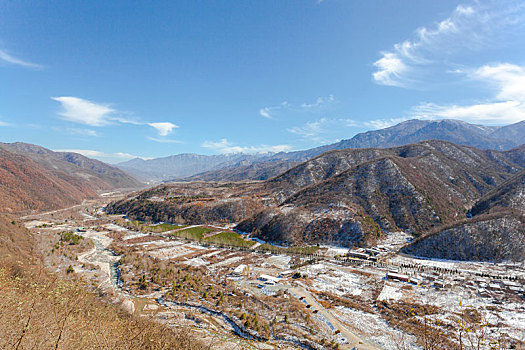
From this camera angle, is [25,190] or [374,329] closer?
[374,329]

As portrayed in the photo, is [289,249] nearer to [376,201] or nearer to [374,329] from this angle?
[374,329]

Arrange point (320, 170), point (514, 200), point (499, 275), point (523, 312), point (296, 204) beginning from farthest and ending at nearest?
point (320, 170) → point (296, 204) → point (514, 200) → point (499, 275) → point (523, 312)

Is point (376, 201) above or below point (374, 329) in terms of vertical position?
above

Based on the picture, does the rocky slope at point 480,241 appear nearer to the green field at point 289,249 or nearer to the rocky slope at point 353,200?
the rocky slope at point 353,200

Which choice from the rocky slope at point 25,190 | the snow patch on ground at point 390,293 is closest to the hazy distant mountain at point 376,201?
the snow patch on ground at point 390,293

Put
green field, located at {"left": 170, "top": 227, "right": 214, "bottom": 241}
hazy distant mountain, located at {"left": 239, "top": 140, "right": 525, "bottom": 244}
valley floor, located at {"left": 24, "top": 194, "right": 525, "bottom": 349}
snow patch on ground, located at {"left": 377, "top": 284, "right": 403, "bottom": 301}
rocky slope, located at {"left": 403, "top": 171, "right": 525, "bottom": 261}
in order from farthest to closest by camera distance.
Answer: green field, located at {"left": 170, "top": 227, "right": 214, "bottom": 241}
hazy distant mountain, located at {"left": 239, "top": 140, "right": 525, "bottom": 244}
rocky slope, located at {"left": 403, "top": 171, "right": 525, "bottom": 261}
snow patch on ground, located at {"left": 377, "top": 284, "right": 403, "bottom": 301}
valley floor, located at {"left": 24, "top": 194, "right": 525, "bottom": 349}

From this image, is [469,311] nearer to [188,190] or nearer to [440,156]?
[440,156]

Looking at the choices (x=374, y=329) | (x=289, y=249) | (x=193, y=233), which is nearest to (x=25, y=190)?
(x=193, y=233)

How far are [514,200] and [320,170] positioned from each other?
69274 mm

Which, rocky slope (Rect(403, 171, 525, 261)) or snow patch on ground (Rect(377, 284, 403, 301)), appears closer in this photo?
snow patch on ground (Rect(377, 284, 403, 301))

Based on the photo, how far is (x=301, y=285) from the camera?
3697cm

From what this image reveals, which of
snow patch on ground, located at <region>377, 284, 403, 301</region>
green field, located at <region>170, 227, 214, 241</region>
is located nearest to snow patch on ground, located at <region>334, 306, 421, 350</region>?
snow patch on ground, located at <region>377, 284, 403, 301</region>

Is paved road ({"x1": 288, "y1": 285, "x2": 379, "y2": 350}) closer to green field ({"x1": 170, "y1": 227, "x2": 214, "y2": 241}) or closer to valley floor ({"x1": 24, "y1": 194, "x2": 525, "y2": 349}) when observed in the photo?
valley floor ({"x1": 24, "y1": 194, "x2": 525, "y2": 349})

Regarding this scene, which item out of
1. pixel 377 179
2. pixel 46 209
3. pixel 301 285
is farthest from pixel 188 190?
pixel 301 285
